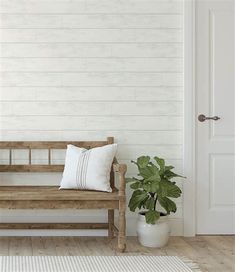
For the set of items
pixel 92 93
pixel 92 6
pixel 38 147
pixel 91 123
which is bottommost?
pixel 38 147

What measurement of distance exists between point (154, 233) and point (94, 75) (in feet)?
4.70

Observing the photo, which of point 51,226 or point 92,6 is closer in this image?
point 51,226

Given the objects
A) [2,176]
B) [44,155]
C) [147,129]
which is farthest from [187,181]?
[2,176]

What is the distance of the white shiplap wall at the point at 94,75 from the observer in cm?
472

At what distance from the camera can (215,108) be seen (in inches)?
191

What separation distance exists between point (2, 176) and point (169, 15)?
198 centimetres

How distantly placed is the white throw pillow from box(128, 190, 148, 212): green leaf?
236 mm

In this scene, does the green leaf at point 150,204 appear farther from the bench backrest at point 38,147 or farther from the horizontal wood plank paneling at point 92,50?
the horizontal wood plank paneling at point 92,50

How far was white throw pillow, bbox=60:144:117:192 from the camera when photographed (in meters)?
4.32

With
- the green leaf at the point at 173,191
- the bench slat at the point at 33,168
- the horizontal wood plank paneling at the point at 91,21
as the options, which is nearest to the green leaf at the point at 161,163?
the green leaf at the point at 173,191

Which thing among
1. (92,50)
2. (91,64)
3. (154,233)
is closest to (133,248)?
(154,233)

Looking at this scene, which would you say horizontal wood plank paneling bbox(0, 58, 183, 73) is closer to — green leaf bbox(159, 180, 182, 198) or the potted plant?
the potted plant

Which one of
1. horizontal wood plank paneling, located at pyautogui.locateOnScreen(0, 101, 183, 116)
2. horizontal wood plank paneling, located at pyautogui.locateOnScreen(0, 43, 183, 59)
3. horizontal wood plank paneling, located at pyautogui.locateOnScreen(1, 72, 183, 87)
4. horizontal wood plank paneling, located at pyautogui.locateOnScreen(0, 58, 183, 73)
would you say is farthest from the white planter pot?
horizontal wood plank paneling, located at pyautogui.locateOnScreen(0, 43, 183, 59)

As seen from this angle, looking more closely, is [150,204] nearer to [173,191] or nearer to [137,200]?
[137,200]
